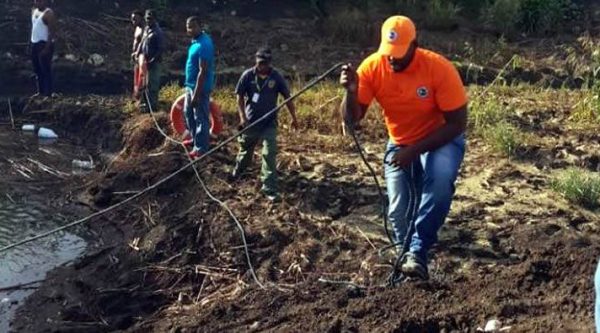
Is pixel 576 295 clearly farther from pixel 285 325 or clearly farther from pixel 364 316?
pixel 285 325

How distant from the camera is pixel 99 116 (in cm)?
1329

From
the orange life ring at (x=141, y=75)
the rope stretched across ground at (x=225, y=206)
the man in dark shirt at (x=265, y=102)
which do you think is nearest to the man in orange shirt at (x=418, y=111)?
the rope stretched across ground at (x=225, y=206)

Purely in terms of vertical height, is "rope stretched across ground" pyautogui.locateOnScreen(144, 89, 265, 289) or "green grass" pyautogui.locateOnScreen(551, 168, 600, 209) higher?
"green grass" pyautogui.locateOnScreen(551, 168, 600, 209)

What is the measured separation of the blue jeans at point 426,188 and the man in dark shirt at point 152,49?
21.0 ft

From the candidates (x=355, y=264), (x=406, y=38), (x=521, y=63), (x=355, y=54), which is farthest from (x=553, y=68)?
(x=406, y=38)

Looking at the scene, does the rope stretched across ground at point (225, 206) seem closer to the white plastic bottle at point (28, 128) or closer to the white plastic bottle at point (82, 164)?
the white plastic bottle at point (82, 164)

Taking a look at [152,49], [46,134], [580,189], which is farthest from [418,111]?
[46,134]

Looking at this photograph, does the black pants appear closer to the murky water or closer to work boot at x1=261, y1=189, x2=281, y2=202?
the murky water

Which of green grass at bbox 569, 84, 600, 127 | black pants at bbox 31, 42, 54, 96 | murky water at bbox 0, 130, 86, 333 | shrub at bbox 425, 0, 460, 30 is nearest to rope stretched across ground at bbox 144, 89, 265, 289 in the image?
murky water at bbox 0, 130, 86, 333

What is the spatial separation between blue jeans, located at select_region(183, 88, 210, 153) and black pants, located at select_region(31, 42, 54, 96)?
4.90m

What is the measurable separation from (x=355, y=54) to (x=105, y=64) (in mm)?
4414

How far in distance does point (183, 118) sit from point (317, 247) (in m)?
3.73

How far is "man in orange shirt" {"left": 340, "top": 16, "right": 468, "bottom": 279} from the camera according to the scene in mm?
6023

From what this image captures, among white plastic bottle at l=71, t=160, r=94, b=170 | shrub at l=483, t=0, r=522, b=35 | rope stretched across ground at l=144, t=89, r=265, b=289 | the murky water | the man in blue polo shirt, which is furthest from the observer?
shrub at l=483, t=0, r=522, b=35
